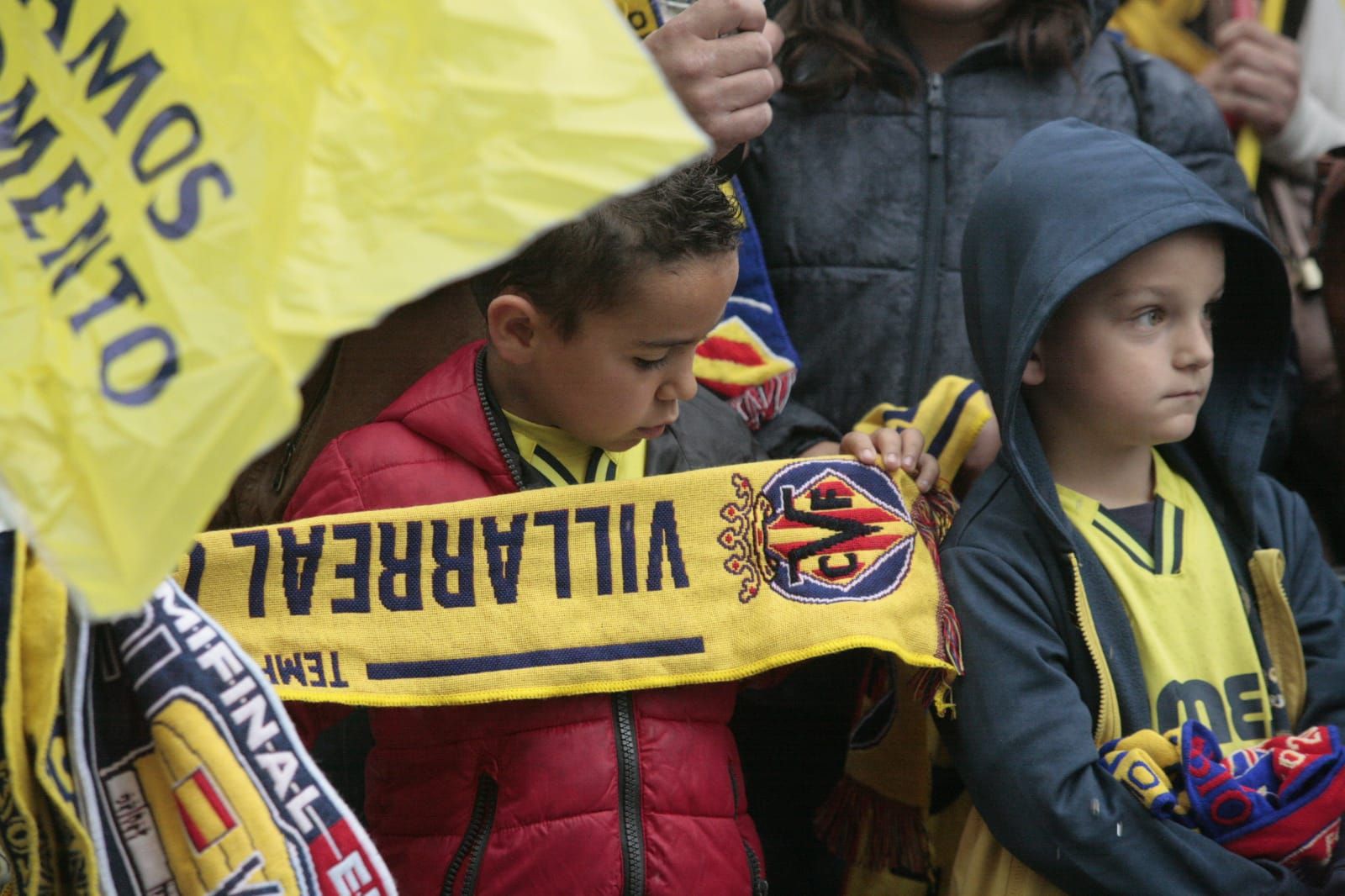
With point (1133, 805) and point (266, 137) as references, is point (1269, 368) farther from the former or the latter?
Result: point (266, 137)

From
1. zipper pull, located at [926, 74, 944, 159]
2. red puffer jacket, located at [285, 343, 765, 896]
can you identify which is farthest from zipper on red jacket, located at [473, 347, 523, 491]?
zipper pull, located at [926, 74, 944, 159]

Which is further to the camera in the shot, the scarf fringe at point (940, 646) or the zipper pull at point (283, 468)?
the zipper pull at point (283, 468)

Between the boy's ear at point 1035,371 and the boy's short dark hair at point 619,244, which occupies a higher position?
the boy's short dark hair at point 619,244

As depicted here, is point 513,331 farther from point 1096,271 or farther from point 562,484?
point 1096,271

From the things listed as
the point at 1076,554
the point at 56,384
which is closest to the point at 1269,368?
the point at 1076,554

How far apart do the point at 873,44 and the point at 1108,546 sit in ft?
3.60

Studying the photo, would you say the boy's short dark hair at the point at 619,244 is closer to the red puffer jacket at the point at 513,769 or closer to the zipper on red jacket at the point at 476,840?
the red puffer jacket at the point at 513,769

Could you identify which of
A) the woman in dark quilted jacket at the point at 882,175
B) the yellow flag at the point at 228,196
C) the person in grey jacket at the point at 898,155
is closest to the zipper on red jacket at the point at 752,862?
the woman in dark quilted jacket at the point at 882,175

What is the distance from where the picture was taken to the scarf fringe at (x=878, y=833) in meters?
2.43

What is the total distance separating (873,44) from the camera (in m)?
2.88

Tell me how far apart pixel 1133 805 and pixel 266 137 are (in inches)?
57.0

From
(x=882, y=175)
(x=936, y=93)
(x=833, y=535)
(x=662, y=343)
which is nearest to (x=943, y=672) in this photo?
(x=833, y=535)

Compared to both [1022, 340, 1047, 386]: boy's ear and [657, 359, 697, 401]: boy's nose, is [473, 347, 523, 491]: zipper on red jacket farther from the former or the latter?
[1022, 340, 1047, 386]: boy's ear

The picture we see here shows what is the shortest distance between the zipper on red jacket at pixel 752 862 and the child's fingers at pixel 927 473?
0.53 metres
